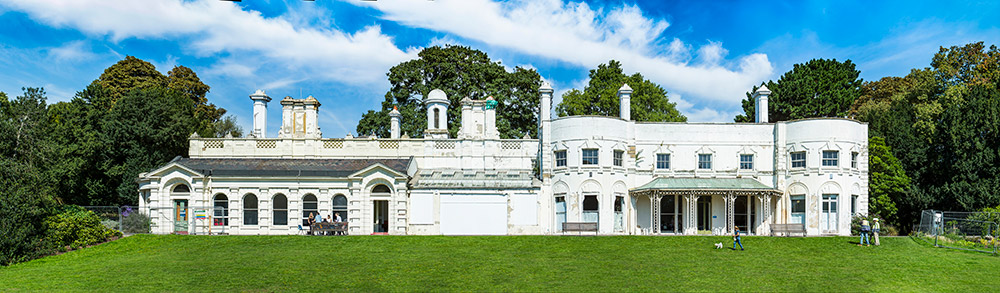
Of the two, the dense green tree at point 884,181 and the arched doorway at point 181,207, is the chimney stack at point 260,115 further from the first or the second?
the dense green tree at point 884,181

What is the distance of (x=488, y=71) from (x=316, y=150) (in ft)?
64.6

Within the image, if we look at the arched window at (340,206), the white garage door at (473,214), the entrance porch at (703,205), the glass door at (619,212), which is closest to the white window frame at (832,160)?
the entrance porch at (703,205)

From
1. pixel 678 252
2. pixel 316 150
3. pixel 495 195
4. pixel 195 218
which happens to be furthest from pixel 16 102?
pixel 678 252

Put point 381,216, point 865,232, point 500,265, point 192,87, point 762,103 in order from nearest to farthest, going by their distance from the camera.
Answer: point 500,265, point 865,232, point 381,216, point 762,103, point 192,87

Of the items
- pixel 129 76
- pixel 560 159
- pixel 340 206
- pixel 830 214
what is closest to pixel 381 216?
pixel 340 206

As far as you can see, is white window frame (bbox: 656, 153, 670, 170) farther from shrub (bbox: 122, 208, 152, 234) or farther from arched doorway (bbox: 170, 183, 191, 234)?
shrub (bbox: 122, 208, 152, 234)

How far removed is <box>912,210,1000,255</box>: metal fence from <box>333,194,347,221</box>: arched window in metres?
26.2

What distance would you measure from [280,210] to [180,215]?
4.77m

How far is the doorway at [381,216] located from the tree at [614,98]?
21.3m

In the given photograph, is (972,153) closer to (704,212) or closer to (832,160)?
(832,160)

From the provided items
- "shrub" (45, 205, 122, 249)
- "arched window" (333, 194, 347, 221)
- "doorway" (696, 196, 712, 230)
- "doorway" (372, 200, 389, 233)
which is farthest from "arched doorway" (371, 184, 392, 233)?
"doorway" (696, 196, 712, 230)

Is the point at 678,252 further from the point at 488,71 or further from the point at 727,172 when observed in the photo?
the point at 488,71

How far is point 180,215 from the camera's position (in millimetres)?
37812

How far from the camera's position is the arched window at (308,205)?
38034 millimetres
